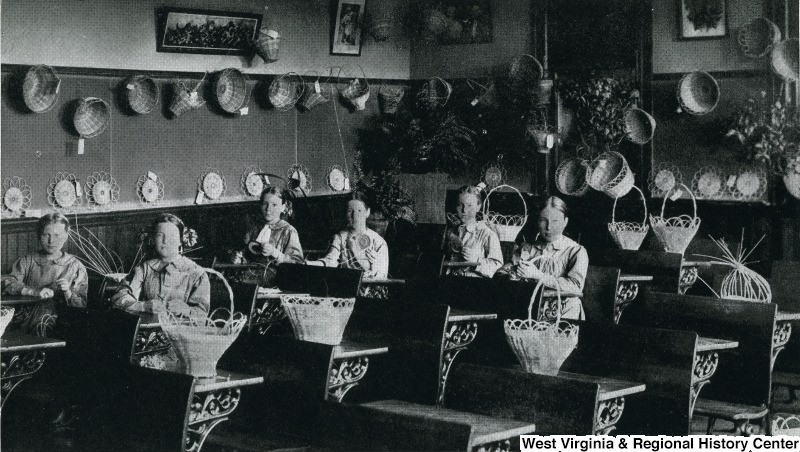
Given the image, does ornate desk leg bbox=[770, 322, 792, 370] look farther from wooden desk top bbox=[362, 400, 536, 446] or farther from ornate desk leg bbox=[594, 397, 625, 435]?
wooden desk top bbox=[362, 400, 536, 446]

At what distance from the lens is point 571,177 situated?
31.4ft

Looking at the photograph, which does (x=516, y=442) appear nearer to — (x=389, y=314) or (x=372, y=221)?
(x=389, y=314)

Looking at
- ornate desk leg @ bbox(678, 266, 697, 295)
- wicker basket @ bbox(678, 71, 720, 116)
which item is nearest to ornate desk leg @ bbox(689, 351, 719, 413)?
ornate desk leg @ bbox(678, 266, 697, 295)

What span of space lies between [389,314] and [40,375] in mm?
1516

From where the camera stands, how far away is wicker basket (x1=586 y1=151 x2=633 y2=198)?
896 centimetres

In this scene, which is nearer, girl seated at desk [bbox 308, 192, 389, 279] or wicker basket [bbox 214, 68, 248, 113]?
girl seated at desk [bbox 308, 192, 389, 279]

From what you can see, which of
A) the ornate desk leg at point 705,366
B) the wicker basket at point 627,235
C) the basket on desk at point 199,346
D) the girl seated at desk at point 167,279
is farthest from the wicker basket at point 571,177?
the basket on desk at point 199,346

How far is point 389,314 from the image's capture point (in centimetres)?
443

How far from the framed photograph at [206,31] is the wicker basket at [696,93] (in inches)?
147

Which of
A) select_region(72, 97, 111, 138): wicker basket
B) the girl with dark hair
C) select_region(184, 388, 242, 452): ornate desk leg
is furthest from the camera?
select_region(72, 97, 111, 138): wicker basket

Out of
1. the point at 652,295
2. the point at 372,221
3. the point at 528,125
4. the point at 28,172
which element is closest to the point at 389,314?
the point at 652,295

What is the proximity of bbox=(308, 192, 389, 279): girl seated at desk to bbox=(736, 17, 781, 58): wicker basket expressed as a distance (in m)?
3.59

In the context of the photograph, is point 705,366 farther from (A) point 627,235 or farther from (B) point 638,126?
(B) point 638,126

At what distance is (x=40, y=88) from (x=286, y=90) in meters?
2.51
